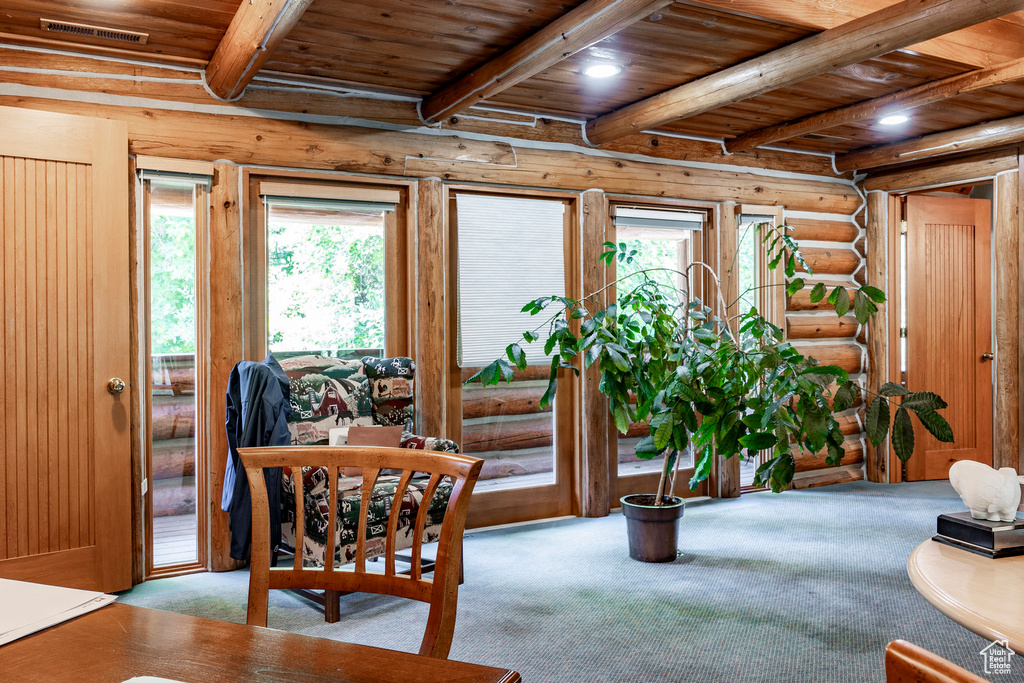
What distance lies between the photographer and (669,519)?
3820 mm

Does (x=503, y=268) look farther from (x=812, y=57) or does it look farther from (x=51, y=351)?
(x=51, y=351)

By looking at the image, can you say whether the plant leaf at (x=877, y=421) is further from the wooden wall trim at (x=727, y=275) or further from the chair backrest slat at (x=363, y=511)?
the wooden wall trim at (x=727, y=275)

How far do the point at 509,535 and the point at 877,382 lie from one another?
3474 mm

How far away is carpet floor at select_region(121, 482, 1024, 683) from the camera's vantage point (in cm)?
269

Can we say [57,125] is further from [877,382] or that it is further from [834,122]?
[877,382]

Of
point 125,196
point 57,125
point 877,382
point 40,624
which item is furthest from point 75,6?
point 877,382

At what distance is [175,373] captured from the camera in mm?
3746

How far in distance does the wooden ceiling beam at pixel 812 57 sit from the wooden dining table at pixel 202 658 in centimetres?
311

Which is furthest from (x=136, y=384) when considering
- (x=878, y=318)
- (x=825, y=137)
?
(x=878, y=318)

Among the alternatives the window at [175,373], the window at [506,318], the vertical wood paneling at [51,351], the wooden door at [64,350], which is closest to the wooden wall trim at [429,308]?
the window at [506,318]

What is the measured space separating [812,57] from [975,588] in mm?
2781

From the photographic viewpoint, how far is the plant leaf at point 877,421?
2.03 metres

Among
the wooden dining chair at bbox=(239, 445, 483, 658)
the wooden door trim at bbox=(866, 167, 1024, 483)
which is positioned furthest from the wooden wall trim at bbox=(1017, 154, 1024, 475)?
the wooden dining chair at bbox=(239, 445, 483, 658)

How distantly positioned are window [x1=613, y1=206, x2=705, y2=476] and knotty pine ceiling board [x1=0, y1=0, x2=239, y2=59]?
276 cm
